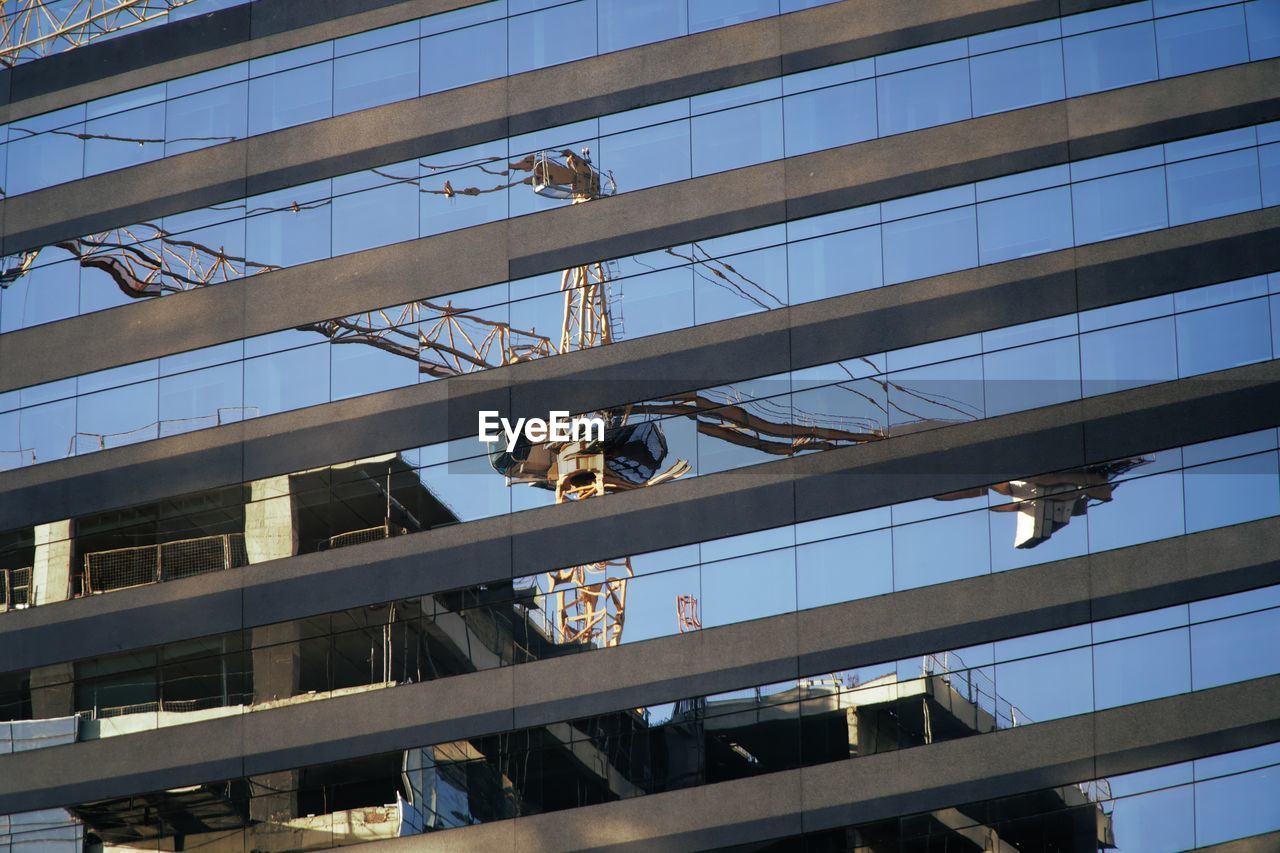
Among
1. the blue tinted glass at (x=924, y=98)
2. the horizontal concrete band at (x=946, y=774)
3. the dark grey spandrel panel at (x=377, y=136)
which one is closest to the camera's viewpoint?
the horizontal concrete band at (x=946, y=774)

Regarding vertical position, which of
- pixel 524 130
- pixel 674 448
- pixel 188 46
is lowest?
pixel 674 448

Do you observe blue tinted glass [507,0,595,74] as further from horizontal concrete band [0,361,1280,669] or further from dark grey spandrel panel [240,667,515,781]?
dark grey spandrel panel [240,667,515,781]

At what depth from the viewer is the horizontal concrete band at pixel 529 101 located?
38.9 meters

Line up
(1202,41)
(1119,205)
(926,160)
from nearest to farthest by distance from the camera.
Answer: (1119,205) < (1202,41) < (926,160)

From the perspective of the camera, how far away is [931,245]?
37.6 metres

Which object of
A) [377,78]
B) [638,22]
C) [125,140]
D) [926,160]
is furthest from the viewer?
[125,140]

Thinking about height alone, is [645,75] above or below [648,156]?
above

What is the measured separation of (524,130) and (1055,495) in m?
15.9

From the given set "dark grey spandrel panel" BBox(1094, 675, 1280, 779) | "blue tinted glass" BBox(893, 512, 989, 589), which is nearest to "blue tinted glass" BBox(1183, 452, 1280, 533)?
"dark grey spandrel panel" BBox(1094, 675, 1280, 779)

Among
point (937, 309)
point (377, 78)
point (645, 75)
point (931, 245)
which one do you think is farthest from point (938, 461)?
point (377, 78)

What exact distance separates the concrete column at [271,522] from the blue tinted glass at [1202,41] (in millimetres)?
23872

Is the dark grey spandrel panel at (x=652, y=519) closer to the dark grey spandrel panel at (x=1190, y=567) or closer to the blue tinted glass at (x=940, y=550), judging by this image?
the blue tinted glass at (x=940, y=550)

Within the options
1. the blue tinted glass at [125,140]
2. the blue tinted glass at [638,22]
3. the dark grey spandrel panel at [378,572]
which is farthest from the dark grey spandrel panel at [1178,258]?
the blue tinted glass at [125,140]

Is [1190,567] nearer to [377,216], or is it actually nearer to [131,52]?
[377,216]
